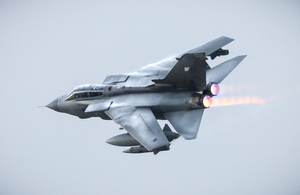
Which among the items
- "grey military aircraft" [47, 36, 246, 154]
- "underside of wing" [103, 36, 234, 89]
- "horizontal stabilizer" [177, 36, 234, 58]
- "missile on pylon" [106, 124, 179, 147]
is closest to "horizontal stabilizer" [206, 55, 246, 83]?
"grey military aircraft" [47, 36, 246, 154]

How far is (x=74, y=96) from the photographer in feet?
99.8

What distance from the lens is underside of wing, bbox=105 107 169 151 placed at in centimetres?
2524

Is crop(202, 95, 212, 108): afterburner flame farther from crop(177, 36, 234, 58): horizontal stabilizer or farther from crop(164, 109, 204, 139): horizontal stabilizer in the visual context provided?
crop(177, 36, 234, 58): horizontal stabilizer

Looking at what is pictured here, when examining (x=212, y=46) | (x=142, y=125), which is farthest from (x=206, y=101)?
(x=212, y=46)

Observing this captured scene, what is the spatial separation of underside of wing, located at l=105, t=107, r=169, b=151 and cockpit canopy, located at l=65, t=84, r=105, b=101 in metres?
1.86

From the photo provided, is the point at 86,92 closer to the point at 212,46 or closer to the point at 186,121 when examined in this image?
Result: the point at 186,121

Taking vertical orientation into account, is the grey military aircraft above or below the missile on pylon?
above

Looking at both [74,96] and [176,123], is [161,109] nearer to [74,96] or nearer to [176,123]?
[176,123]

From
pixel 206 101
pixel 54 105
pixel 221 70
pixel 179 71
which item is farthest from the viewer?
pixel 54 105

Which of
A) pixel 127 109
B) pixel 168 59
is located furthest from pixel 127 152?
pixel 168 59

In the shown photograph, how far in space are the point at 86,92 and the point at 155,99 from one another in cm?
473

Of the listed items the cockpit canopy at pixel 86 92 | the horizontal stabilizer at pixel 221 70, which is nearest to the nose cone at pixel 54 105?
the cockpit canopy at pixel 86 92

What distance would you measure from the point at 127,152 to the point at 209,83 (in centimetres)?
542

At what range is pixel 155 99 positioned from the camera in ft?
88.5
